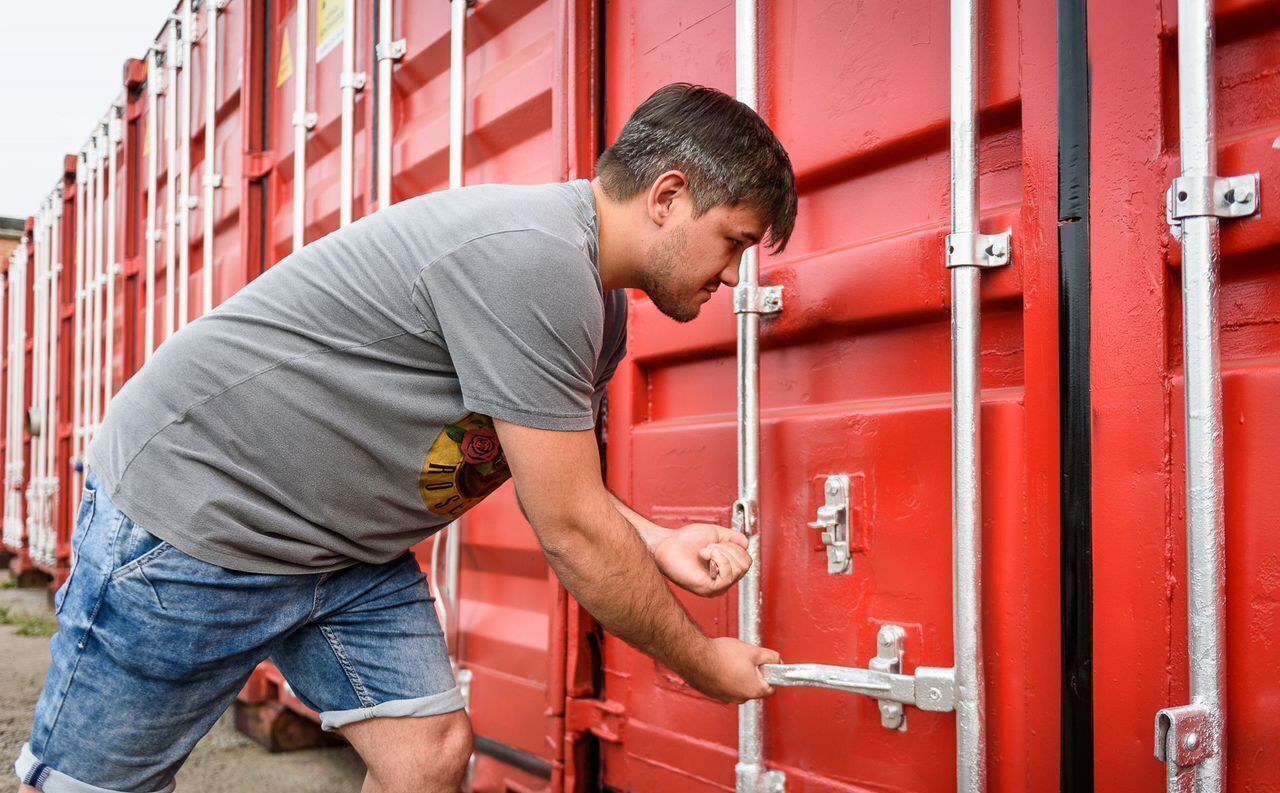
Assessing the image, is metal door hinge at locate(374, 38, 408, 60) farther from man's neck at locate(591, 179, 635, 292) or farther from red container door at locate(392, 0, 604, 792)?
man's neck at locate(591, 179, 635, 292)

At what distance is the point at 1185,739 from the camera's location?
1.25 m

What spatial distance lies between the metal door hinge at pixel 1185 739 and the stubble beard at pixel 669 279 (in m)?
0.82

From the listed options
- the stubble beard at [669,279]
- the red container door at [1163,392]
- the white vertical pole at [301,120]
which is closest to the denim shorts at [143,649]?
the stubble beard at [669,279]

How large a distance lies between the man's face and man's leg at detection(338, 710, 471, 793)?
77cm

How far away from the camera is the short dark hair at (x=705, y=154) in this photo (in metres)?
1.59

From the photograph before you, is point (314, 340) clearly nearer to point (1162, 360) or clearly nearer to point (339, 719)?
point (339, 719)

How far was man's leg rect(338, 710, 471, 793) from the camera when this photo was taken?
71.1 inches

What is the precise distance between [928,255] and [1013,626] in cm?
53

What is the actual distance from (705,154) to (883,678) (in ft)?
2.56

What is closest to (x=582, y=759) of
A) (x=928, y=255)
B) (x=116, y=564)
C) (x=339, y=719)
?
(x=339, y=719)

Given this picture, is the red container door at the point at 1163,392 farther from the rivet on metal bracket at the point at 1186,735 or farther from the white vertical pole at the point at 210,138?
the white vertical pole at the point at 210,138

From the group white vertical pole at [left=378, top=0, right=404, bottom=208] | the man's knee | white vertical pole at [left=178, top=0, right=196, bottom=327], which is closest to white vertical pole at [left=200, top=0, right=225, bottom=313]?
white vertical pole at [left=178, top=0, right=196, bottom=327]

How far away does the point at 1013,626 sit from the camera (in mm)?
1521

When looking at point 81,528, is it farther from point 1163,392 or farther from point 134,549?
point 1163,392
